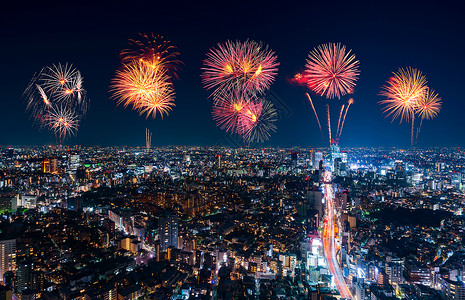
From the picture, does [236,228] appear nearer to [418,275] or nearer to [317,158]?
[418,275]

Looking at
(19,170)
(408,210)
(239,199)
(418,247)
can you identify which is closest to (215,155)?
(239,199)

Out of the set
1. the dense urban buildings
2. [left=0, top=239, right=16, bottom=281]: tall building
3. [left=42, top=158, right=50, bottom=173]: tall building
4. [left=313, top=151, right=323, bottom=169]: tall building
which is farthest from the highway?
[left=42, top=158, right=50, bottom=173]: tall building

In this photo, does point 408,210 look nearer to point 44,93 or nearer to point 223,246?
point 223,246

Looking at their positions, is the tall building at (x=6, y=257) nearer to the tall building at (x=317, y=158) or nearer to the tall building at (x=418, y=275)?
the tall building at (x=418, y=275)

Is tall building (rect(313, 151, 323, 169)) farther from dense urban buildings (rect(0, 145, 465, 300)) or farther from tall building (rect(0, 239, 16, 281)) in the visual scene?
tall building (rect(0, 239, 16, 281))

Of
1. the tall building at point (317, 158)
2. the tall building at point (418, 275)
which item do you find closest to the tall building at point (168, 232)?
the tall building at point (418, 275)
